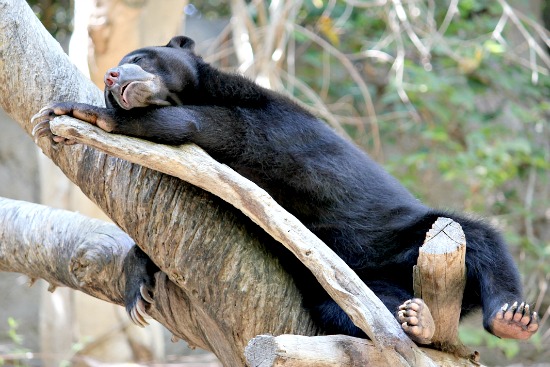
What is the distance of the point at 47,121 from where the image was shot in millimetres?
2795

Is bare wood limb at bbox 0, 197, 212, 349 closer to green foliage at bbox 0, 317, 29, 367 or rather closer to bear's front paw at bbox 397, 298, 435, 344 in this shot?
green foliage at bbox 0, 317, 29, 367

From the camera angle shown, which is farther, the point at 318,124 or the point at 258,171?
the point at 318,124

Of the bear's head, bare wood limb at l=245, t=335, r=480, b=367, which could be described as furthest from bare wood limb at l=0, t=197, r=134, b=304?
bare wood limb at l=245, t=335, r=480, b=367

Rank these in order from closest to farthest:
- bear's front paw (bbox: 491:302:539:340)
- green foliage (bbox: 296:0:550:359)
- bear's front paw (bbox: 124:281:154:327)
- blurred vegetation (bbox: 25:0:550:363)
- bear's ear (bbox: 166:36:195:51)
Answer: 1. bear's front paw (bbox: 491:302:539:340)
2. bear's front paw (bbox: 124:281:154:327)
3. bear's ear (bbox: 166:36:195:51)
4. blurred vegetation (bbox: 25:0:550:363)
5. green foliage (bbox: 296:0:550:359)

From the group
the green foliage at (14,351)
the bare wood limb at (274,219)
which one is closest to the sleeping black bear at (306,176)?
the bare wood limb at (274,219)

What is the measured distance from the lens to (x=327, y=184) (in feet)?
10.9

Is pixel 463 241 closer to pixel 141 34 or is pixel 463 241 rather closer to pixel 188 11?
pixel 141 34

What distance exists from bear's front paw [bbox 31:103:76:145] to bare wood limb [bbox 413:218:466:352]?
1.41 m

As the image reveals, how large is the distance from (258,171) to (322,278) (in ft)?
2.92

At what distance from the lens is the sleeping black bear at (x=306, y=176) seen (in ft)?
9.87

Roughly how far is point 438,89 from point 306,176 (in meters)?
4.06

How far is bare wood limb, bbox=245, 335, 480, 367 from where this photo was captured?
7.52 ft

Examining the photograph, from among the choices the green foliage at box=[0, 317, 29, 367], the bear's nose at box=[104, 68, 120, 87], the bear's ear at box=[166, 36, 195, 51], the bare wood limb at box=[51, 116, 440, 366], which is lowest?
the green foliage at box=[0, 317, 29, 367]

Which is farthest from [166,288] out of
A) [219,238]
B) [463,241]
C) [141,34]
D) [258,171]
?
[141,34]
